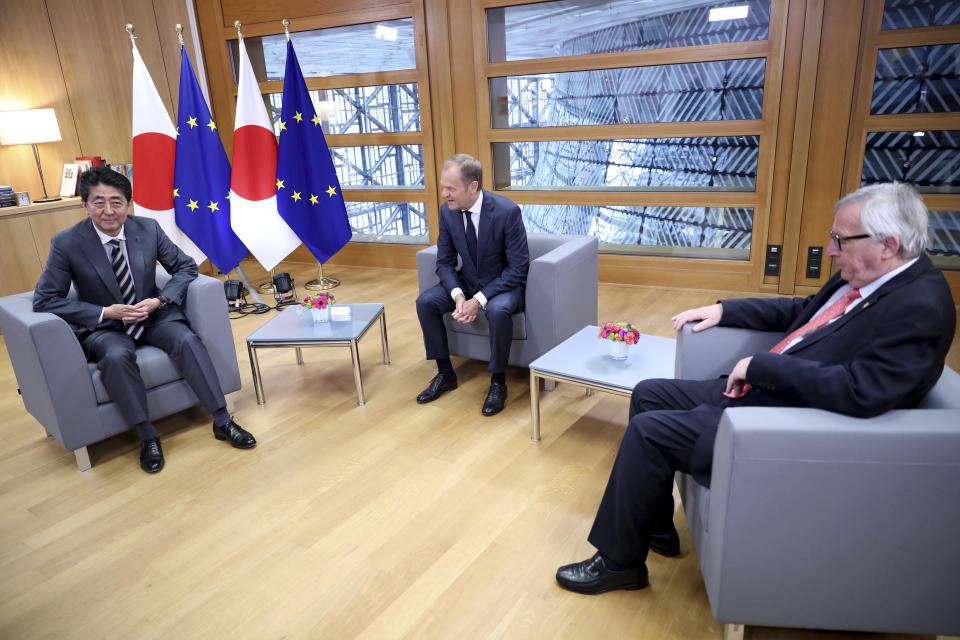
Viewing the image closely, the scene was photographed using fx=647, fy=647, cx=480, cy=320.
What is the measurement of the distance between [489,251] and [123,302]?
5.85 ft

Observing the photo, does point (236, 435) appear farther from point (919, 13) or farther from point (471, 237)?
point (919, 13)

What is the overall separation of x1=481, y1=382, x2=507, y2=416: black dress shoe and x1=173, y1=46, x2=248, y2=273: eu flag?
8.71ft

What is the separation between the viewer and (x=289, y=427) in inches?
125

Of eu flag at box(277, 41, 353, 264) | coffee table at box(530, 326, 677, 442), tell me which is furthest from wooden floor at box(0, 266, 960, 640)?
eu flag at box(277, 41, 353, 264)

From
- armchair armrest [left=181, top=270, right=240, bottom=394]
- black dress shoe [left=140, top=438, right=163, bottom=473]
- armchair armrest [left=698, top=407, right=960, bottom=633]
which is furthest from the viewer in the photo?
armchair armrest [left=181, top=270, right=240, bottom=394]

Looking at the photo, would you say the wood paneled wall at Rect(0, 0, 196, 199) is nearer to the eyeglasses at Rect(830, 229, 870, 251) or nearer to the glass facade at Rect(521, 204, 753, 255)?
the glass facade at Rect(521, 204, 753, 255)

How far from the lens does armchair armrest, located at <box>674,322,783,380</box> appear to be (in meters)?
2.27

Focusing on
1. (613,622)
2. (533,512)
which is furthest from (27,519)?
(613,622)

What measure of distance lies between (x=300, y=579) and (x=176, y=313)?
157 cm

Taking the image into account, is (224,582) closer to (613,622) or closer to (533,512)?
(533,512)

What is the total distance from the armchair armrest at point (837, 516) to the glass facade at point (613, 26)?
12.0ft

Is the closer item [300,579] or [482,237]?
[300,579]

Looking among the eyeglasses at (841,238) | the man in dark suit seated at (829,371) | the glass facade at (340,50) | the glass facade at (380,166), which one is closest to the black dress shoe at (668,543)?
the man in dark suit seated at (829,371)

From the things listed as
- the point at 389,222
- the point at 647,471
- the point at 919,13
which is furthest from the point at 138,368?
the point at 919,13
